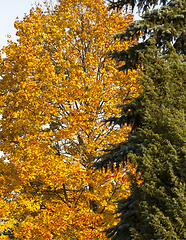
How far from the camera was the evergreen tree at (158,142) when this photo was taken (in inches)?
196

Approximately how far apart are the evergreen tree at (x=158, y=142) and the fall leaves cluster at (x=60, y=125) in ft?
13.8

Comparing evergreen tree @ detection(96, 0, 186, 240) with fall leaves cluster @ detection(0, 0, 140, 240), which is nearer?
evergreen tree @ detection(96, 0, 186, 240)

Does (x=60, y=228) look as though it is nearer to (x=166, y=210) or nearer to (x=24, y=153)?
(x=24, y=153)

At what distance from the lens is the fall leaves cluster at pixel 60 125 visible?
11344mm

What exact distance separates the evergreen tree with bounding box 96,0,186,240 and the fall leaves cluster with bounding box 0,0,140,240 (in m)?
4.20

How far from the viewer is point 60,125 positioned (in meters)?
13.5

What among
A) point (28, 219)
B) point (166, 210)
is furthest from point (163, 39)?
point (28, 219)

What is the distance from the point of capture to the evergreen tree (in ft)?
16.4

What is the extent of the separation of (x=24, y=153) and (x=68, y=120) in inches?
91.9

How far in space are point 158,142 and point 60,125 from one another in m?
8.40

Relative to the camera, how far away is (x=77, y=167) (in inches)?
452

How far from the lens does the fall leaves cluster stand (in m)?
11.3

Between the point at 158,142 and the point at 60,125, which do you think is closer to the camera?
the point at 158,142

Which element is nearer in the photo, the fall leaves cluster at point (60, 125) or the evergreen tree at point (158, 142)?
the evergreen tree at point (158, 142)
